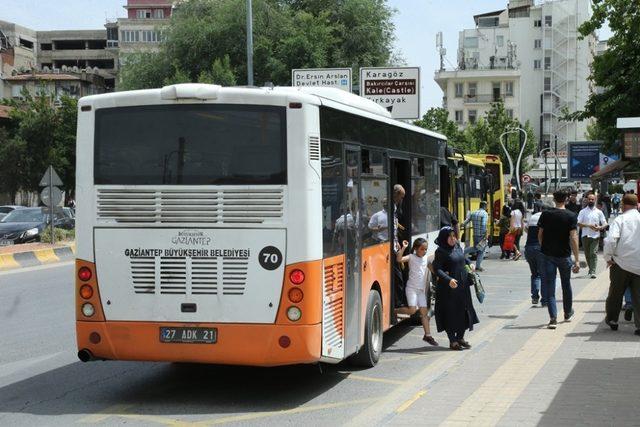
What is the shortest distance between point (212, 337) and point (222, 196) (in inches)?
47.6

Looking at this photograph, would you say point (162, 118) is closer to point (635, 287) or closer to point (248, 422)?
point (248, 422)

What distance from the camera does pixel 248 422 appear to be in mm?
7586

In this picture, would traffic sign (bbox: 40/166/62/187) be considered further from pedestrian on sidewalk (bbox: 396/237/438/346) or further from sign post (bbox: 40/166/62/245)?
pedestrian on sidewalk (bbox: 396/237/438/346)

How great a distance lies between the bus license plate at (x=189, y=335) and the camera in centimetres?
813

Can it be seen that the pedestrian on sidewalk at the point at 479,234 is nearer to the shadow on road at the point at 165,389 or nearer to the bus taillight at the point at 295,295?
the shadow on road at the point at 165,389

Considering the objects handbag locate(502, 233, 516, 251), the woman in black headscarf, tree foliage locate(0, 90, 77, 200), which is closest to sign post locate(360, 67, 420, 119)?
handbag locate(502, 233, 516, 251)

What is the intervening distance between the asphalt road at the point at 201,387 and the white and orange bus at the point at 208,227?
0.46 m

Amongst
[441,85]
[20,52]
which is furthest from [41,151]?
[441,85]

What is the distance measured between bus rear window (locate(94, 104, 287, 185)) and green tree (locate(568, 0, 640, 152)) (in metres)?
28.1

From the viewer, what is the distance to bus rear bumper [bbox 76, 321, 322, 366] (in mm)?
8023

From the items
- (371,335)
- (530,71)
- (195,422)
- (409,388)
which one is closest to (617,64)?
(371,335)

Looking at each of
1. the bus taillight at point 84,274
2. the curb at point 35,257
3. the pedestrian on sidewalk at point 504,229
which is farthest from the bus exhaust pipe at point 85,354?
the pedestrian on sidewalk at point 504,229

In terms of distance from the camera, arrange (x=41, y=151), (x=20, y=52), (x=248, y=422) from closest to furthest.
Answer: (x=248, y=422) < (x=41, y=151) < (x=20, y=52)

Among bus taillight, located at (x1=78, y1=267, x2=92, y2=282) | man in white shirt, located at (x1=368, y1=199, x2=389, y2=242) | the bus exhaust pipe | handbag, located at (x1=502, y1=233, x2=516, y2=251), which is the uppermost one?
man in white shirt, located at (x1=368, y1=199, x2=389, y2=242)
